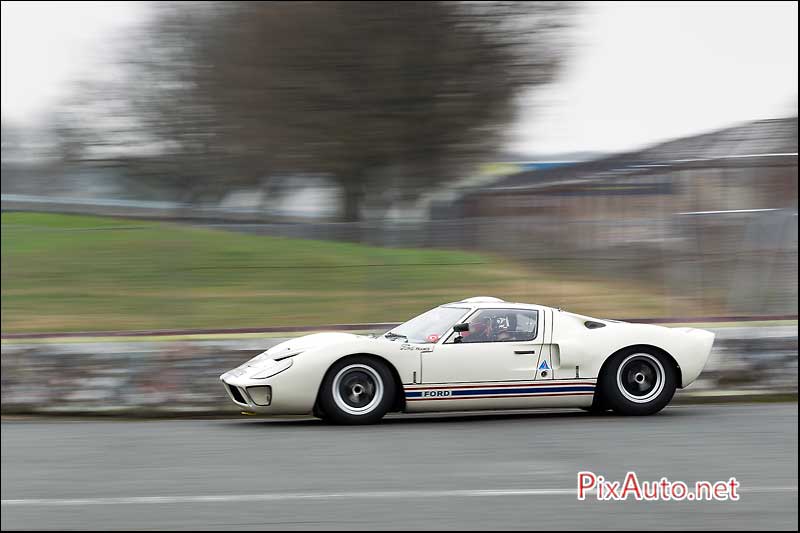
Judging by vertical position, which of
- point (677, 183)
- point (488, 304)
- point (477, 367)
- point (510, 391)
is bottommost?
point (510, 391)

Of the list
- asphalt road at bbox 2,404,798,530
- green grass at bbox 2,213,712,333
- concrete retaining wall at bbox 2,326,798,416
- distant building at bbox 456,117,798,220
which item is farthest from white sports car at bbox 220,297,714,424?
distant building at bbox 456,117,798,220

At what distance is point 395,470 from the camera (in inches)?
286

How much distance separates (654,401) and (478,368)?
69.5 inches

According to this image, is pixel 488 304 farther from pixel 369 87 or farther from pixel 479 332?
pixel 369 87

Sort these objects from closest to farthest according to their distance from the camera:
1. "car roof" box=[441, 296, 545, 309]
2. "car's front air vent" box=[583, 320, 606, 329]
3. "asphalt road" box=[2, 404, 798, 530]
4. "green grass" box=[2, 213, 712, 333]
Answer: "asphalt road" box=[2, 404, 798, 530] → "car roof" box=[441, 296, 545, 309] → "car's front air vent" box=[583, 320, 606, 329] → "green grass" box=[2, 213, 712, 333]

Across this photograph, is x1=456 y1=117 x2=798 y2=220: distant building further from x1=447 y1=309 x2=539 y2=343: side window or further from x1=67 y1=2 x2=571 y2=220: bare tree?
x1=67 y1=2 x2=571 y2=220: bare tree

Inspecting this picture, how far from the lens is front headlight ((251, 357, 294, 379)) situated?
31.0 feet

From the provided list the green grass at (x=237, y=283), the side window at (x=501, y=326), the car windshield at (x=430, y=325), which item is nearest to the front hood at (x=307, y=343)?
the car windshield at (x=430, y=325)

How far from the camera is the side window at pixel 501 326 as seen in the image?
32.1 feet

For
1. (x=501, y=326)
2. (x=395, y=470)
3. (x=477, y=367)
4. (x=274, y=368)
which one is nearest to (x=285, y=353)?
(x=274, y=368)

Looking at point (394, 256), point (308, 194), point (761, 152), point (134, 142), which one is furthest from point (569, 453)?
point (134, 142)

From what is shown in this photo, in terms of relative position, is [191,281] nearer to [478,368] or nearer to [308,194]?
[478,368]

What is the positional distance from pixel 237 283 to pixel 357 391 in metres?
3.67

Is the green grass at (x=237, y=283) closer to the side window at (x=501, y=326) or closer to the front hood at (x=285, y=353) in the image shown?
the side window at (x=501, y=326)
